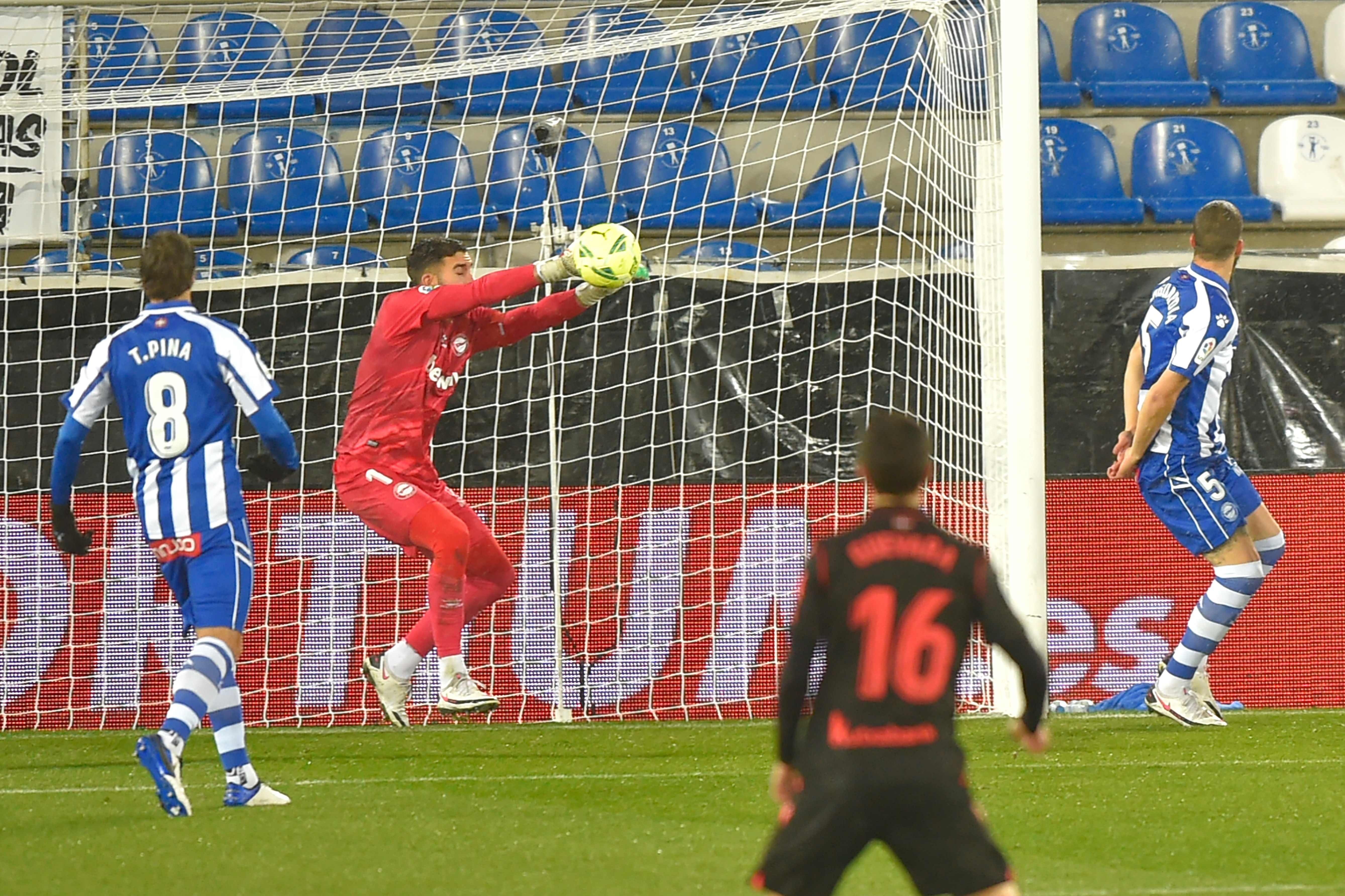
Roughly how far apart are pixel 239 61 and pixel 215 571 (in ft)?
17.6

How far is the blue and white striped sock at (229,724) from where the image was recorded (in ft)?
16.5

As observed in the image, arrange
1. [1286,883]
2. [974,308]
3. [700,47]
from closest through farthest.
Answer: [1286,883], [974,308], [700,47]

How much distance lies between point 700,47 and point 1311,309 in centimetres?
441

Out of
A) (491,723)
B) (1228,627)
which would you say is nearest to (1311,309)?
(1228,627)

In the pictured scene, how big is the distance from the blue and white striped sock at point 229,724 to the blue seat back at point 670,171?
16.8 ft

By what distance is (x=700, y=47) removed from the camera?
11.1 metres

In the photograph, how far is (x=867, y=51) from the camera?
10750mm

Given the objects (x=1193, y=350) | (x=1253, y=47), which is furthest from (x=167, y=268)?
(x=1253, y=47)

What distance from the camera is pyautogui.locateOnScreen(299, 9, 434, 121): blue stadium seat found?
31.4 feet

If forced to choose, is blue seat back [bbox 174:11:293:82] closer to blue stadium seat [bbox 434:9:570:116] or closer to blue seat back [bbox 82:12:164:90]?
blue seat back [bbox 82:12:164:90]

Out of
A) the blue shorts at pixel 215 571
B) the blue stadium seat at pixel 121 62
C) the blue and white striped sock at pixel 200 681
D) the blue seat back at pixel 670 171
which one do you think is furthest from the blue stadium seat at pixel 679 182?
the blue and white striped sock at pixel 200 681

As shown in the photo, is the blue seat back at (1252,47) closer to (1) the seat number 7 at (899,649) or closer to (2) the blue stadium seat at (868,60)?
(2) the blue stadium seat at (868,60)

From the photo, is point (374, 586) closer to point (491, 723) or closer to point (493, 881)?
point (491, 723)

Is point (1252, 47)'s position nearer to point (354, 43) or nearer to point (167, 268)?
point (354, 43)
